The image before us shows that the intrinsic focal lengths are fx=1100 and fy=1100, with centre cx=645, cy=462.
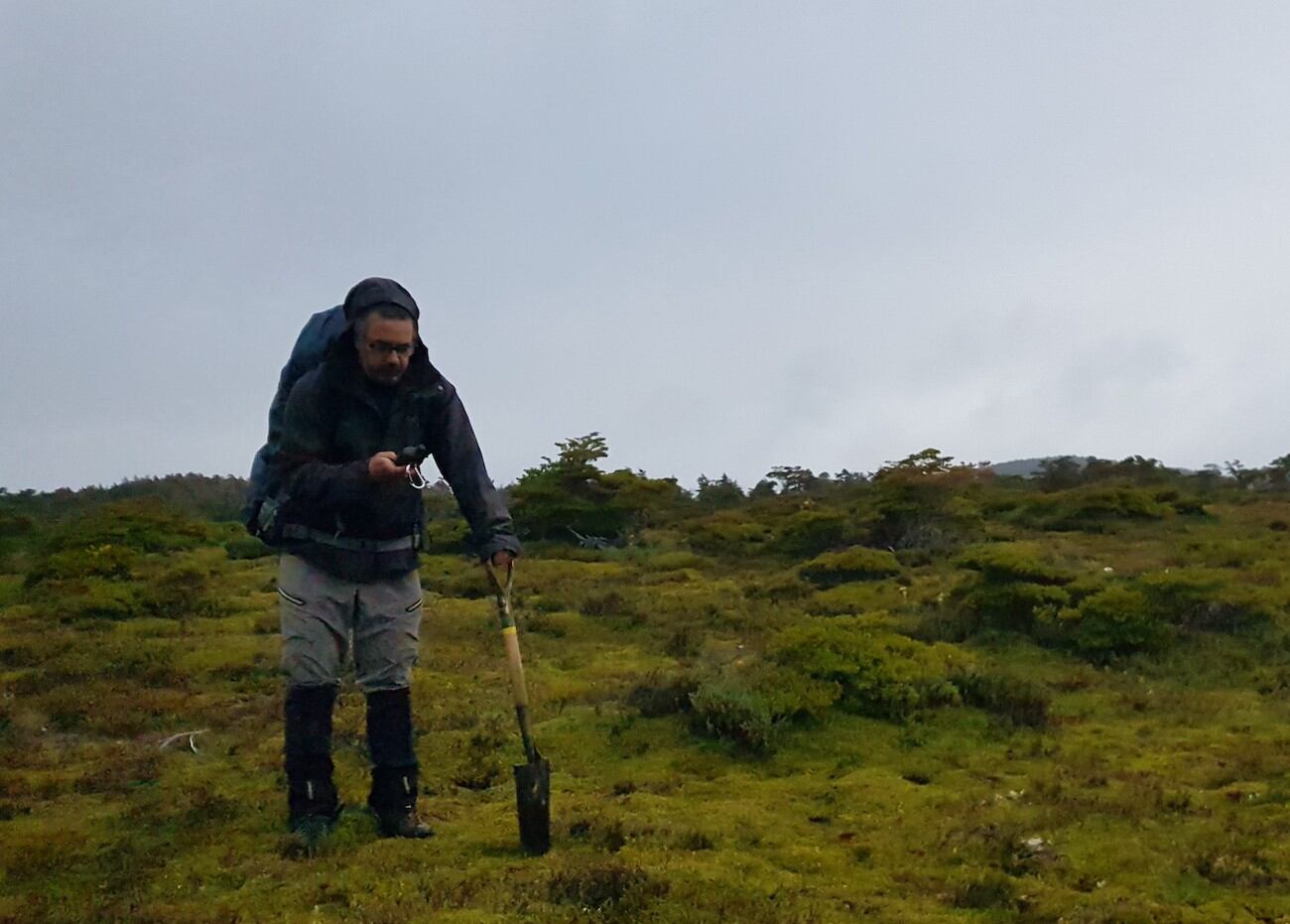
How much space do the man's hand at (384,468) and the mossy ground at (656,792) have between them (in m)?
1.43

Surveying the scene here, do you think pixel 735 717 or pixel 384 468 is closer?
pixel 384 468

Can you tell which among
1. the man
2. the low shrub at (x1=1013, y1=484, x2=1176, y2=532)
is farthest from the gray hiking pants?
the low shrub at (x1=1013, y1=484, x2=1176, y2=532)

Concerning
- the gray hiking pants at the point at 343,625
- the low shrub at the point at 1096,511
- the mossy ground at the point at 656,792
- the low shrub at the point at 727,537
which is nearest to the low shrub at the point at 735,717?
the mossy ground at the point at 656,792

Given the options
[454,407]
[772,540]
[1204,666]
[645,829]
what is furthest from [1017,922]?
[772,540]

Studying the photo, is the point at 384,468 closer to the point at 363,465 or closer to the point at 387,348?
the point at 363,465

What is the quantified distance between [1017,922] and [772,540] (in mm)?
15683

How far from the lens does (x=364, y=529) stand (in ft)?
14.3

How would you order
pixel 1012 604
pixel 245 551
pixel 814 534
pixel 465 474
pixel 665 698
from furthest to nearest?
1. pixel 814 534
2. pixel 245 551
3. pixel 1012 604
4. pixel 665 698
5. pixel 465 474

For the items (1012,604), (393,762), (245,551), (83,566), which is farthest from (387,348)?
(245,551)

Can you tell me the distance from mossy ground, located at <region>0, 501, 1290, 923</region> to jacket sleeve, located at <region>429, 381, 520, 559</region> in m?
1.25

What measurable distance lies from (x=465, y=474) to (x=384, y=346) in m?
0.67

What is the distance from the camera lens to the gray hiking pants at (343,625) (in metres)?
4.32

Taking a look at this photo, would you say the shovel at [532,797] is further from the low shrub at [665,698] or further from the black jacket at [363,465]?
A: the low shrub at [665,698]

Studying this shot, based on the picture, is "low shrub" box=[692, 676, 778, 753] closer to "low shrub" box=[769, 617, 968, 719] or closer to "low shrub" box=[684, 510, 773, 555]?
"low shrub" box=[769, 617, 968, 719]
